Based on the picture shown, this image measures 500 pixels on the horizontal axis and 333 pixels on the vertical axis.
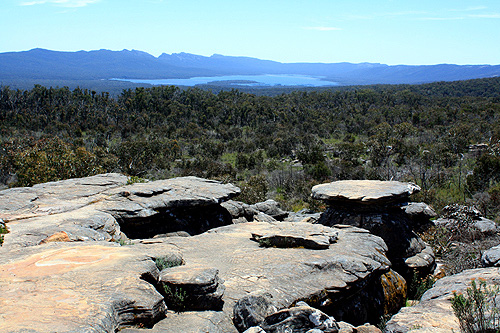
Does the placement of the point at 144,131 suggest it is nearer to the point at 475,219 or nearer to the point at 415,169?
the point at 415,169

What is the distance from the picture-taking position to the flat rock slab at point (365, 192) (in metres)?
14.5

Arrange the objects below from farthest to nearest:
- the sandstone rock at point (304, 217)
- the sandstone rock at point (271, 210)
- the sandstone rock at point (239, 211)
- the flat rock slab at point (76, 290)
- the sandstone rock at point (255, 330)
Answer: the sandstone rock at point (271, 210), the sandstone rock at point (304, 217), the sandstone rock at point (239, 211), the sandstone rock at point (255, 330), the flat rock slab at point (76, 290)

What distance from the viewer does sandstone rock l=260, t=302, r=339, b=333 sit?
259 inches

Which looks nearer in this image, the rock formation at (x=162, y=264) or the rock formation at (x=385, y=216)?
the rock formation at (x=162, y=264)

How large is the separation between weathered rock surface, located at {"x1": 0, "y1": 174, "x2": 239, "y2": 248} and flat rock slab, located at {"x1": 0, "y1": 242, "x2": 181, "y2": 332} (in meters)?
2.19

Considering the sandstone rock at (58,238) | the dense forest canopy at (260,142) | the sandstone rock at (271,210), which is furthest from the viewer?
the dense forest canopy at (260,142)

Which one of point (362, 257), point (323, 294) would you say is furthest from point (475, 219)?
point (323, 294)

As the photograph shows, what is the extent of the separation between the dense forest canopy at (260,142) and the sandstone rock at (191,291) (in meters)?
16.2

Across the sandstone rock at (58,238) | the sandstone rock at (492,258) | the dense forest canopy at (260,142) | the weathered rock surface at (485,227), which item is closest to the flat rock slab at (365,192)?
the sandstone rock at (492,258)

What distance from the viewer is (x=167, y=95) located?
99.8 metres

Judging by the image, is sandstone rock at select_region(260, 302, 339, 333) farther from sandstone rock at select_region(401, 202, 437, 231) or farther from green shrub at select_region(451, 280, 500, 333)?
sandstone rock at select_region(401, 202, 437, 231)

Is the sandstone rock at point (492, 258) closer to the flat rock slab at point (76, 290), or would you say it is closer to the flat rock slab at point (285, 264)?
the flat rock slab at point (285, 264)

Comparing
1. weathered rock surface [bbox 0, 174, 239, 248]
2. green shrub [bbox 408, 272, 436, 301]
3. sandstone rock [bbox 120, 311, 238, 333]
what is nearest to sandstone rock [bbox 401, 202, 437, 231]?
green shrub [bbox 408, 272, 436, 301]

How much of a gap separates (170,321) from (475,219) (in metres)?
16.3
